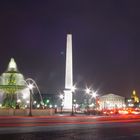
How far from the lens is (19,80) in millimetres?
79625

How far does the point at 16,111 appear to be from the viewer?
5856 cm

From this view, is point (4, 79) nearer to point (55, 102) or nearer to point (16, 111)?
point (16, 111)

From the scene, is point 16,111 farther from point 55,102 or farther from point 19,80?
point 55,102

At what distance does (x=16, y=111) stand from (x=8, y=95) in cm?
1498

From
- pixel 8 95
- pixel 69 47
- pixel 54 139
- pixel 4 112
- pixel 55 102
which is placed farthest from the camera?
pixel 55 102

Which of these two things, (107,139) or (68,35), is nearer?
(107,139)

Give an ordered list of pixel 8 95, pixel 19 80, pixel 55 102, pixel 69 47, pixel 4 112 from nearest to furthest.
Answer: pixel 4 112 → pixel 8 95 → pixel 19 80 → pixel 69 47 → pixel 55 102

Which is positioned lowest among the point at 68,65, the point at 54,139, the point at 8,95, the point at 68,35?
the point at 54,139

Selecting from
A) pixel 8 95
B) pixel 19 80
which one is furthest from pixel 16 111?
pixel 19 80

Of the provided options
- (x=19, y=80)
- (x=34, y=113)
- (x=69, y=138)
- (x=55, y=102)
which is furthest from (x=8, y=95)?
(x=55, y=102)

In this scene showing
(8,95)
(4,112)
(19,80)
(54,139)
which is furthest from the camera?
(19,80)

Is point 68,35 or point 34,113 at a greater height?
Answer: point 68,35

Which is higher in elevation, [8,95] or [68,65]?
[68,65]

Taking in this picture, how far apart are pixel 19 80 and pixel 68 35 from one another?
16808 millimetres
